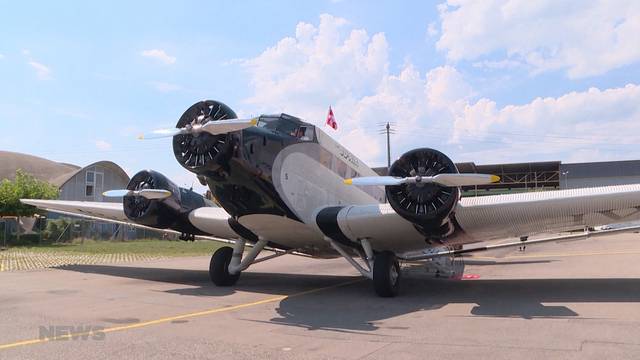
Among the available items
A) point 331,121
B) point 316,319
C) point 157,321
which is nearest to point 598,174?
point 331,121

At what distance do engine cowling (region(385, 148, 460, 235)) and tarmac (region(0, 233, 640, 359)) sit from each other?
1898mm

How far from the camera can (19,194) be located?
39625mm

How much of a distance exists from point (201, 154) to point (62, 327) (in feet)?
14.6

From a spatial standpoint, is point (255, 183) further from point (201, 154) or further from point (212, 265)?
point (212, 265)

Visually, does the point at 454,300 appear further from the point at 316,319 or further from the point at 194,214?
the point at 194,214

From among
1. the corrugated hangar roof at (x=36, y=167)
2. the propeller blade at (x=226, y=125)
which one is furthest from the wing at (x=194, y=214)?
the corrugated hangar roof at (x=36, y=167)

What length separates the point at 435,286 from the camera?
15117 mm

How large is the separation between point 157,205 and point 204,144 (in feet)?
20.2

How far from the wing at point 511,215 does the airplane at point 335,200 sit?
25 mm

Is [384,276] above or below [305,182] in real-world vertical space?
below

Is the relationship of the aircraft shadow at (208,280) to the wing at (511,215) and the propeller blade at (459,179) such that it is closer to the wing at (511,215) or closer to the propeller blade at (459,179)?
the wing at (511,215)

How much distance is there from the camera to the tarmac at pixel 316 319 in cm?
682

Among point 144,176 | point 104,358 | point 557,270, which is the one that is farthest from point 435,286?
point 104,358

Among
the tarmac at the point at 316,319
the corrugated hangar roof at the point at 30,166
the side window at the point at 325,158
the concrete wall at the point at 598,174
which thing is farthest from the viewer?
the corrugated hangar roof at the point at 30,166
